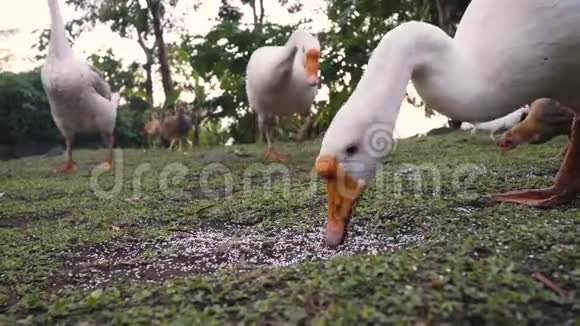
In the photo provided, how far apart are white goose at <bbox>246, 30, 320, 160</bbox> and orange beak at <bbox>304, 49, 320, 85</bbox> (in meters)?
0.33

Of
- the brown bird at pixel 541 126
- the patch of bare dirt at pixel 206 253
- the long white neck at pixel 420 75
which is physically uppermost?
the long white neck at pixel 420 75

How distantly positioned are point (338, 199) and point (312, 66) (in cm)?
240

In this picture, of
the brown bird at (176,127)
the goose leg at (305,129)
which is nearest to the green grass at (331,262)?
the brown bird at (176,127)

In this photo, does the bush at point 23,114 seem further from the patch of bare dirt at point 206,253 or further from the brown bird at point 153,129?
the patch of bare dirt at point 206,253

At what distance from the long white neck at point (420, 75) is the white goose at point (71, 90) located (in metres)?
4.02

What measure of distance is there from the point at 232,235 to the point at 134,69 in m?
14.1

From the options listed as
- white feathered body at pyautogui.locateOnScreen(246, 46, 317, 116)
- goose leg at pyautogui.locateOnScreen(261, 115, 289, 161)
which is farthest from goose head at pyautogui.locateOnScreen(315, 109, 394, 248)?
goose leg at pyautogui.locateOnScreen(261, 115, 289, 161)

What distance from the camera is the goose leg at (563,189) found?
2459 mm

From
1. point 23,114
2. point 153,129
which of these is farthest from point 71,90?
point 23,114

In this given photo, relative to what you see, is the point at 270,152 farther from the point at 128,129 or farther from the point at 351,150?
the point at 128,129

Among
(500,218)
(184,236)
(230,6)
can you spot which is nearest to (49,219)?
(184,236)

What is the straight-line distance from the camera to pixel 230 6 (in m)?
14.5

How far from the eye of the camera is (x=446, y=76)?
199 centimetres

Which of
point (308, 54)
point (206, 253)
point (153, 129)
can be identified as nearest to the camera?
point (206, 253)
